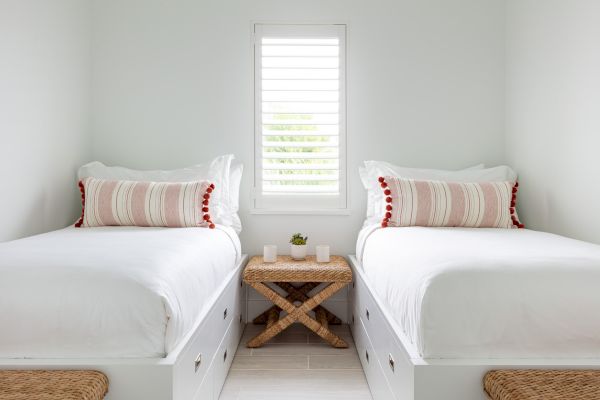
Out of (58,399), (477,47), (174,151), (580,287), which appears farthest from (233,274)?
(477,47)

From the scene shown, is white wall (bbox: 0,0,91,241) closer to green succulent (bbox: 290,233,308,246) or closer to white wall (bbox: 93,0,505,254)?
white wall (bbox: 93,0,505,254)

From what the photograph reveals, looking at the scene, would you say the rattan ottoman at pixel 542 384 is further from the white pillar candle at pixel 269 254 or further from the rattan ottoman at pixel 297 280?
the white pillar candle at pixel 269 254

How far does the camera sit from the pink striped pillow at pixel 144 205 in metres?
2.61

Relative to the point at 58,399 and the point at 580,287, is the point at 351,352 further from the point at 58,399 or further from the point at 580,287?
the point at 58,399

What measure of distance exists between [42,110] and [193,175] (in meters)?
0.90

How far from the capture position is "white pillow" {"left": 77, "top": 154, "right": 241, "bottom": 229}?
2908 mm

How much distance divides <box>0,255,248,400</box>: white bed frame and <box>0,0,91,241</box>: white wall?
4.00 ft

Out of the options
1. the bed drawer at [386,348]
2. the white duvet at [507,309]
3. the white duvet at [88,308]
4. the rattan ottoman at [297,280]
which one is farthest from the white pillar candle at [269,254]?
the white duvet at [507,309]

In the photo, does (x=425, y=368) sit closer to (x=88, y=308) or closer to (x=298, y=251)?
(x=88, y=308)

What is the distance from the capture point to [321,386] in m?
2.24

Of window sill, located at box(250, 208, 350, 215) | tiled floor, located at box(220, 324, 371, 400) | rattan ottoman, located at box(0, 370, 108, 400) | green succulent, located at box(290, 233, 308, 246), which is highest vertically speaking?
window sill, located at box(250, 208, 350, 215)

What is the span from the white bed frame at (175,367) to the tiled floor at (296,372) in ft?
0.58

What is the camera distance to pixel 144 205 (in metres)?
2.61

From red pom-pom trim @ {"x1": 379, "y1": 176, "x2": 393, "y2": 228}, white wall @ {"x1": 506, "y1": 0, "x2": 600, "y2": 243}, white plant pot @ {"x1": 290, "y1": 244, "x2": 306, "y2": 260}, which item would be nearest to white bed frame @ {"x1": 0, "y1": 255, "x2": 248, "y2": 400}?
white plant pot @ {"x1": 290, "y1": 244, "x2": 306, "y2": 260}
